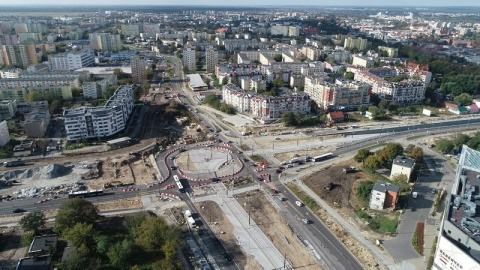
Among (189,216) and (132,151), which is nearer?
(189,216)

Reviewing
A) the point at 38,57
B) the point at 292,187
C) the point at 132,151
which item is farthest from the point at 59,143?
the point at 38,57

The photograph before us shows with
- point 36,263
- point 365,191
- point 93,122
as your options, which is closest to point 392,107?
point 365,191

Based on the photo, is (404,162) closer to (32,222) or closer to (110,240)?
(110,240)

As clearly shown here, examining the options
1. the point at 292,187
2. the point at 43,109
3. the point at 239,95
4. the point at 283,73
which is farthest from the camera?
the point at 283,73

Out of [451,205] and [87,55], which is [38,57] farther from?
[451,205]

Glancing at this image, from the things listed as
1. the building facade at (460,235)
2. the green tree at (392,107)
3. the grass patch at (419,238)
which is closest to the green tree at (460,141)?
the green tree at (392,107)
